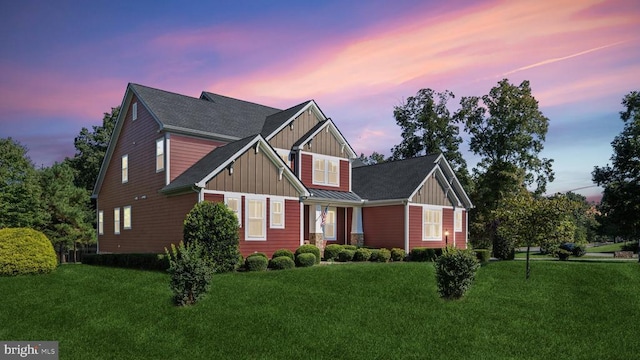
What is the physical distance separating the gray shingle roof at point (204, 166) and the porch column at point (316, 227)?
23.1 feet

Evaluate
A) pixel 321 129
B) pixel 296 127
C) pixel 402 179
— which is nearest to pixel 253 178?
pixel 296 127

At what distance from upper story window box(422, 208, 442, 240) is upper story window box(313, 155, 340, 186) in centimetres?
631

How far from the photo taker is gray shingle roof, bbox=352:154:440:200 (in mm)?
33844

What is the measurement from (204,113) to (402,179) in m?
14.1

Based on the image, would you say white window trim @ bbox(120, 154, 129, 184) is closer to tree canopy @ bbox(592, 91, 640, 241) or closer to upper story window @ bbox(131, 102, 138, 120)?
upper story window @ bbox(131, 102, 138, 120)

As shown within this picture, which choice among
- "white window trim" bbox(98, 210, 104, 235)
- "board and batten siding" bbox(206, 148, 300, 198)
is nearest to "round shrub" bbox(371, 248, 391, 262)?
"board and batten siding" bbox(206, 148, 300, 198)

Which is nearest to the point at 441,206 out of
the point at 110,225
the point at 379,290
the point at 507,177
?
the point at 507,177

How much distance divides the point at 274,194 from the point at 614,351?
1781 cm

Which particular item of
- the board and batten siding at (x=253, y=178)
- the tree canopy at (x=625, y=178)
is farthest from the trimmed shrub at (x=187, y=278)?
the tree canopy at (x=625, y=178)

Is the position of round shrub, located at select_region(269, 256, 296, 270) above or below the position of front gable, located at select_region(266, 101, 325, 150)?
below

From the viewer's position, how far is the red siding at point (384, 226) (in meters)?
32.9

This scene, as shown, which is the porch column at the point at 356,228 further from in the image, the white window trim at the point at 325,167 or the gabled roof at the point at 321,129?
the gabled roof at the point at 321,129

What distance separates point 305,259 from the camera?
2381cm

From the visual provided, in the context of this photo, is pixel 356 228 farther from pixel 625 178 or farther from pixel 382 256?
pixel 625 178
